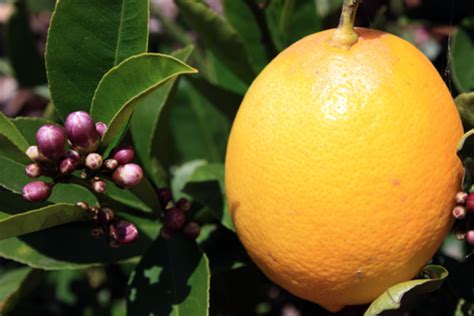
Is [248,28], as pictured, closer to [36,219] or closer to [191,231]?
[191,231]

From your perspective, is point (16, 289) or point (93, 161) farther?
point (16, 289)

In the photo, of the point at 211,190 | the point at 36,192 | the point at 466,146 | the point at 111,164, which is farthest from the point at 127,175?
the point at 466,146

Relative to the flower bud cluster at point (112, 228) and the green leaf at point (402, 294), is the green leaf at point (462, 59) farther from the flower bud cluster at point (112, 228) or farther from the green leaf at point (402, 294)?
the flower bud cluster at point (112, 228)

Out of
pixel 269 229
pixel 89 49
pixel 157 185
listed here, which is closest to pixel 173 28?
pixel 157 185

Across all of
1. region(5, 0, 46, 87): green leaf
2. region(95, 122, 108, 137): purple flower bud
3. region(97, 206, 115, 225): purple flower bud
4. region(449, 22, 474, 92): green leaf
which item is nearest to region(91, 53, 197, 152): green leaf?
region(95, 122, 108, 137): purple flower bud

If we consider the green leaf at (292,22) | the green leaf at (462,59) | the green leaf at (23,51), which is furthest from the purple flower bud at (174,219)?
the green leaf at (23,51)

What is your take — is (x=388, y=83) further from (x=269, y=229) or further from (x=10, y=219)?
(x=10, y=219)

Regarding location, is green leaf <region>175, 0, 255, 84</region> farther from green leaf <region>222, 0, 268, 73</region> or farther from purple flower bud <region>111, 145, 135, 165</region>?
purple flower bud <region>111, 145, 135, 165</region>

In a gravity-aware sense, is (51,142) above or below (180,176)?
above
